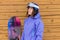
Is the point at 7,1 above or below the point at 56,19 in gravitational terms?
above

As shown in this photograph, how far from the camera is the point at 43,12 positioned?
561 centimetres

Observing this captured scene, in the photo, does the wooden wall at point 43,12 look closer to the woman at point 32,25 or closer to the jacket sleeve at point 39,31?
the woman at point 32,25

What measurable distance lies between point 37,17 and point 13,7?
843 mm

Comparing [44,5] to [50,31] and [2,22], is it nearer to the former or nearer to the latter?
[50,31]

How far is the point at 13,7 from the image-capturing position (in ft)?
18.4

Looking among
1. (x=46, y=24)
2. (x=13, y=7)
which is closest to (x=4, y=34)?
(x=13, y=7)

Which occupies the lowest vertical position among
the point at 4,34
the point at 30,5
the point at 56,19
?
the point at 4,34

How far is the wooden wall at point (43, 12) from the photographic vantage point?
18.4ft

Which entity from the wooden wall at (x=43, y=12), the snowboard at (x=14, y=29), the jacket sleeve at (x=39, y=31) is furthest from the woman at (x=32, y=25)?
the wooden wall at (x=43, y=12)

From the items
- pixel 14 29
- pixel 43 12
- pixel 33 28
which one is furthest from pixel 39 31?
pixel 43 12

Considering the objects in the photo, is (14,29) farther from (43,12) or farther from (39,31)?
(43,12)

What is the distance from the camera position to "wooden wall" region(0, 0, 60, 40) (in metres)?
5.60

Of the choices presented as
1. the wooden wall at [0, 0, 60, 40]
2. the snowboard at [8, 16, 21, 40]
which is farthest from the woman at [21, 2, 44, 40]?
the wooden wall at [0, 0, 60, 40]

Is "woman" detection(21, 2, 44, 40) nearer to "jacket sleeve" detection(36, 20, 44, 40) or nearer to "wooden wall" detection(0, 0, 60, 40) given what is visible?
"jacket sleeve" detection(36, 20, 44, 40)
